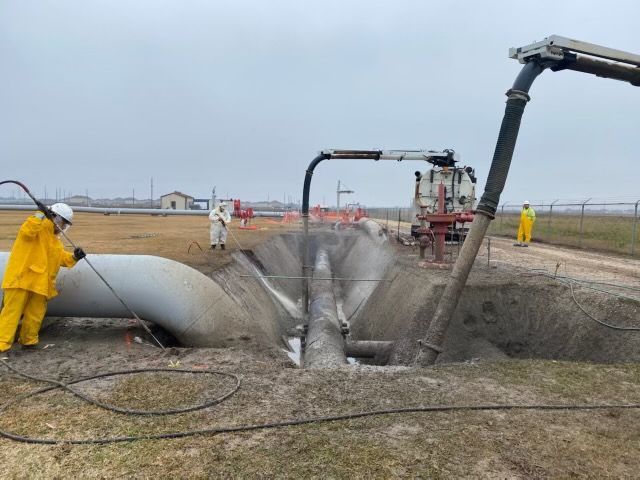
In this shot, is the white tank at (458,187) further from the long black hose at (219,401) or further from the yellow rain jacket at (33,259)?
the yellow rain jacket at (33,259)

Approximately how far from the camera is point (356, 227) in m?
28.4

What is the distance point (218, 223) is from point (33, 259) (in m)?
8.92

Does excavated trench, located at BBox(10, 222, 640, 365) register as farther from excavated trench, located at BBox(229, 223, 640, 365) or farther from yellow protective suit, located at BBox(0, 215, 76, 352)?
yellow protective suit, located at BBox(0, 215, 76, 352)

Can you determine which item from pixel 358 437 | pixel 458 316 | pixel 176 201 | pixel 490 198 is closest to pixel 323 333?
pixel 458 316

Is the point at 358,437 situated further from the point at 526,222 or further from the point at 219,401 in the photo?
the point at 526,222

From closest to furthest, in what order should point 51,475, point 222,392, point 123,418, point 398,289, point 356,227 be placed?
point 51,475
point 123,418
point 222,392
point 398,289
point 356,227

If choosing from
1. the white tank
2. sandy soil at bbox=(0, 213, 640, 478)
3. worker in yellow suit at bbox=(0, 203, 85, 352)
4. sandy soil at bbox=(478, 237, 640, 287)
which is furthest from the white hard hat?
the white tank

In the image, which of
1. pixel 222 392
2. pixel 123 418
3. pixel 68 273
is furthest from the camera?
pixel 68 273

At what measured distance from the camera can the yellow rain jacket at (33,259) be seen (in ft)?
18.7

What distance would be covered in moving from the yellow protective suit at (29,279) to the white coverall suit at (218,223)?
8.43 m

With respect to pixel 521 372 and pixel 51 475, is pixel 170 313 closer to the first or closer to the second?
pixel 51 475

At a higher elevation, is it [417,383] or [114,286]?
[114,286]

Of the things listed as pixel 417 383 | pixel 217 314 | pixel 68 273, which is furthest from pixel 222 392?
pixel 68 273

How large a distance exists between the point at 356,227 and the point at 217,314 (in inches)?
851
